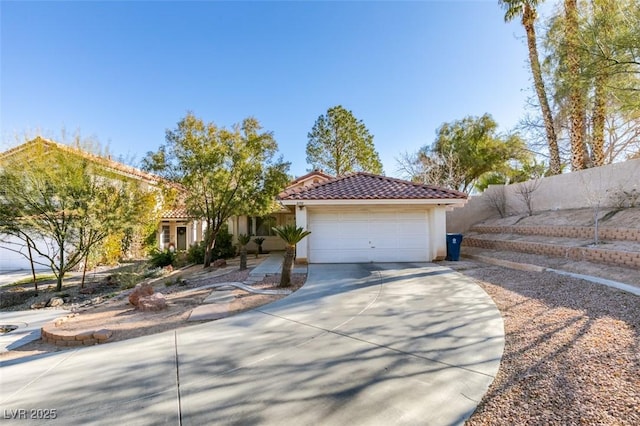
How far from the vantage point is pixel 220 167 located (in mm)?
14477

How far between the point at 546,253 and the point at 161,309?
1268 cm

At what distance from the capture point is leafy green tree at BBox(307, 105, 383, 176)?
1187 inches

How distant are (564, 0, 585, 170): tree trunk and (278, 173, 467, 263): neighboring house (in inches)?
216

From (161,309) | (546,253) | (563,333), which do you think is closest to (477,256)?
(546,253)

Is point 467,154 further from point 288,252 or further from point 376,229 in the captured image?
point 288,252

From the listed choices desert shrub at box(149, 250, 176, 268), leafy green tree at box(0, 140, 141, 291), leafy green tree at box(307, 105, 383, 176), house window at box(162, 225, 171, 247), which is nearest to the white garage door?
leafy green tree at box(0, 140, 141, 291)

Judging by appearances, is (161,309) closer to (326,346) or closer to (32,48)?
(326,346)

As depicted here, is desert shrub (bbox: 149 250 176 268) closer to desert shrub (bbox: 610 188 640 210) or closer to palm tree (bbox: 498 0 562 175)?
desert shrub (bbox: 610 188 640 210)

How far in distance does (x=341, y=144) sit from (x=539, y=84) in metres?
17.5

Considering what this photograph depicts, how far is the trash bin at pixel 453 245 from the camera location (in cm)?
1321

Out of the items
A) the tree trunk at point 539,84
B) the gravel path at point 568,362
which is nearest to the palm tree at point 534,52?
the tree trunk at point 539,84

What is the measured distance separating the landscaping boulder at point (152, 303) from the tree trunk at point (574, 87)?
572 inches

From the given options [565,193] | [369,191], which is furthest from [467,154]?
[369,191]

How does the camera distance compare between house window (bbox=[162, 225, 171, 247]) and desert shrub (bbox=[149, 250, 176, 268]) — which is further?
house window (bbox=[162, 225, 171, 247])
